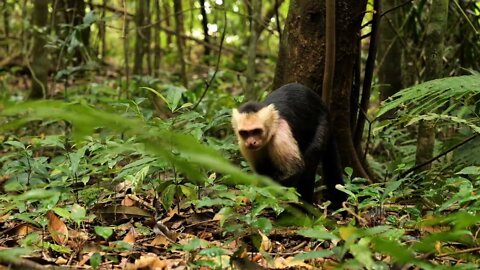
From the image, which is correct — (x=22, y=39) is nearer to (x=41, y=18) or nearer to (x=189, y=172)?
(x=41, y=18)

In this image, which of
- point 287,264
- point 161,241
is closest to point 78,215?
point 161,241

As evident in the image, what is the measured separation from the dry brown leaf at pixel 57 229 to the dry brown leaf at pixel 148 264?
0.62 meters

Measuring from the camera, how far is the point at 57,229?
3.35m

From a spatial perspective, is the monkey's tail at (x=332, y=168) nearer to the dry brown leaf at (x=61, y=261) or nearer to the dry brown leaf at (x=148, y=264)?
the dry brown leaf at (x=148, y=264)

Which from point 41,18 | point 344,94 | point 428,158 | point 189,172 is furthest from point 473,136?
point 41,18

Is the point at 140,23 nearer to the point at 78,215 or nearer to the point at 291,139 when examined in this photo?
the point at 291,139

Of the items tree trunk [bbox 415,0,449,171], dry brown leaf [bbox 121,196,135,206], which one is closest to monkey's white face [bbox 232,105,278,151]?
dry brown leaf [bbox 121,196,135,206]

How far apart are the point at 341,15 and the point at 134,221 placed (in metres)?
2.23

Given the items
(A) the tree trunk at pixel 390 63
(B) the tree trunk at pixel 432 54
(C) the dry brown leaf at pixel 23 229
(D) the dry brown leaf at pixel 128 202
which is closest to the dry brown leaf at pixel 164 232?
(D) the dry brown leaf at pixel 128 202

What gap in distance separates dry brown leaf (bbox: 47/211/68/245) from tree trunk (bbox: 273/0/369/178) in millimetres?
2296

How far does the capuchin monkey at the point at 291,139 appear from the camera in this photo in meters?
4.23

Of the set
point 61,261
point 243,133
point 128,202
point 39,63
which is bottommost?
point 61,261

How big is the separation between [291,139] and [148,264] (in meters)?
1.85

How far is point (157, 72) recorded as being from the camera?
33.8 feet
